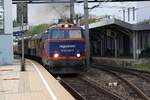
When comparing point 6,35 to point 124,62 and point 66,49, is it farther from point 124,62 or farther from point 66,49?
point 66,49

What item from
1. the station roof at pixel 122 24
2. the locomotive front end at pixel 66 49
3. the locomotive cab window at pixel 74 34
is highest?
the station roof at pixel 122 24

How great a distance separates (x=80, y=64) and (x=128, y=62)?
38.9ft

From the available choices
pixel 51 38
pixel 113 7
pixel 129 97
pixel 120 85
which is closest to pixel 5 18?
pixel 51 38

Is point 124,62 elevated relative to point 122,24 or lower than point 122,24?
lower

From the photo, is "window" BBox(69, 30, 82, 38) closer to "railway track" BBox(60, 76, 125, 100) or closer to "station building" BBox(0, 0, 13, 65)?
"railway track" BBox(60, 76, 125, 100)

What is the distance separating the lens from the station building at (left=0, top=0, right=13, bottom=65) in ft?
132

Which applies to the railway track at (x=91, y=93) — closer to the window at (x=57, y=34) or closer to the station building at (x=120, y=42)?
the window at (x=57, y=34)

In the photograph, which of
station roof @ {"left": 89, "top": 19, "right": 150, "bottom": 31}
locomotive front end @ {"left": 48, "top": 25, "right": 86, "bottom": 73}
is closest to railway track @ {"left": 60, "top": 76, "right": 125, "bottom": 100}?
locomotive front end @ {"left": 48, "top": 25, "right": 86, "bottom": 73}

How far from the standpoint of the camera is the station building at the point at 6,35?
132 feet

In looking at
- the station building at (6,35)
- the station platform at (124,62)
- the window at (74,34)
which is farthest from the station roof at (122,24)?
the window at (74,34)

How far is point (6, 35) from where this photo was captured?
40438mm

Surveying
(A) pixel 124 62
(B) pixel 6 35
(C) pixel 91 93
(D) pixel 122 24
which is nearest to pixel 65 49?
(C) pixel 91 93

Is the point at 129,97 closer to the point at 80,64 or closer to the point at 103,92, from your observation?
the point at 103,92

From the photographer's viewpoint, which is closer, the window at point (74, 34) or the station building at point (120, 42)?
the window at point (74, 34)
